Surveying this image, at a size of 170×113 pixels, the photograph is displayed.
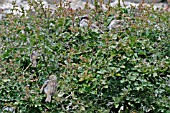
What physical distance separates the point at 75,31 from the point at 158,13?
506 mm

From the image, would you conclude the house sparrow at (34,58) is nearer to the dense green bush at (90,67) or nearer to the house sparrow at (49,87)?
the dense green bush at (90,67)

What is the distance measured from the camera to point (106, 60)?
1839mm

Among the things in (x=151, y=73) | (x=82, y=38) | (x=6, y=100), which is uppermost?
(x=82, y=38)

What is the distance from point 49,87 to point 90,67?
22 cm

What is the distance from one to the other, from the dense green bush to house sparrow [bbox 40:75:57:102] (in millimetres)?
24

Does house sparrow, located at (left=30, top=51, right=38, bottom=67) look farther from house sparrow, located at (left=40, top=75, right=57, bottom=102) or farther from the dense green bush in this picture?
house sparrow, located at (left=40, top=75, right=57, bottom=102)

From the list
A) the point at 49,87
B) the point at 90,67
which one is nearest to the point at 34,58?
the point at 49,87

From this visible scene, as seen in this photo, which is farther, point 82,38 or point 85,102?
point 82,38

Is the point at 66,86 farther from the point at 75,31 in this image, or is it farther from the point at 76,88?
the point at 75,31

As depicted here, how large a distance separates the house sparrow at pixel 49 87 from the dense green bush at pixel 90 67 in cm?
2

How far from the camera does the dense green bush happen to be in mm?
1787

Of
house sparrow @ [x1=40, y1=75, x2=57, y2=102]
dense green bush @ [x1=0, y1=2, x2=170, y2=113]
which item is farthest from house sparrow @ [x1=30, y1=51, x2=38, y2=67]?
house sparrow @ [x1=40, y1=75, x2=57, y2=102]

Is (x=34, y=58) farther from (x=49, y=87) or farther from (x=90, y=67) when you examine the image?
(x=90, y=67)

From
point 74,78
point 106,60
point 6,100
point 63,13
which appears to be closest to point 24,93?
point 6,100
